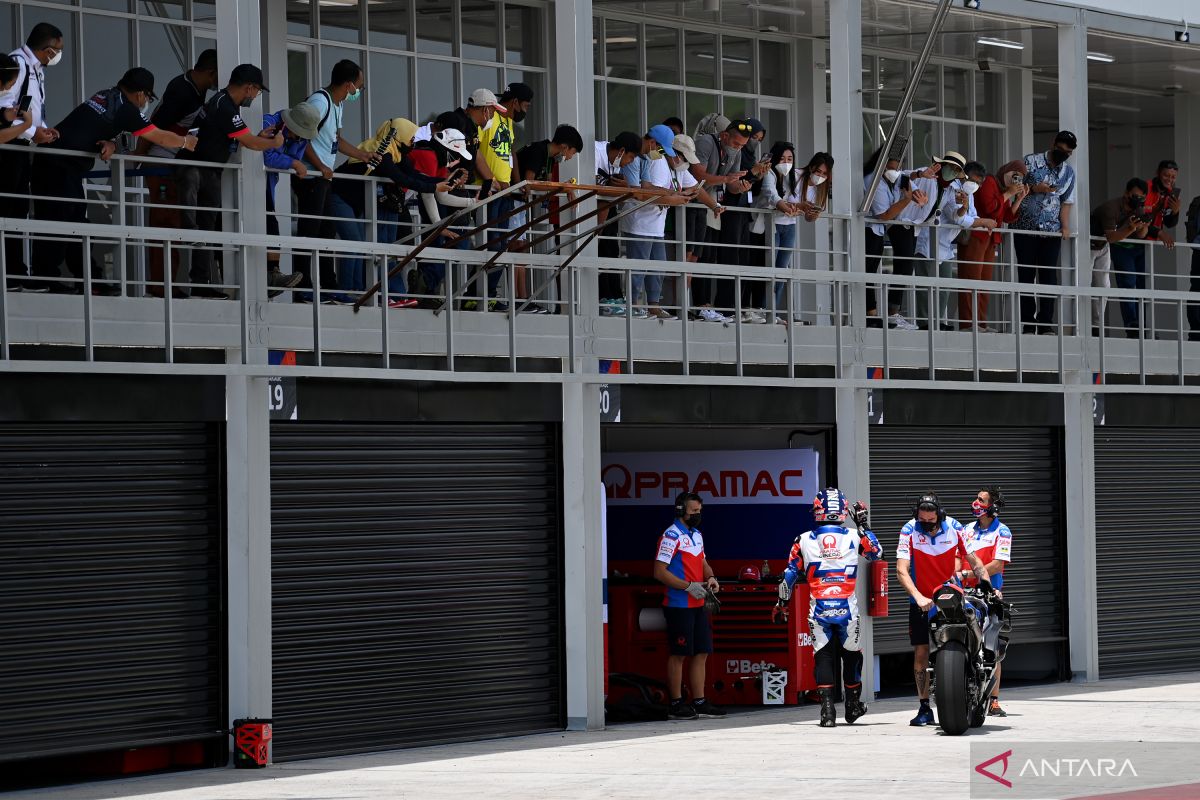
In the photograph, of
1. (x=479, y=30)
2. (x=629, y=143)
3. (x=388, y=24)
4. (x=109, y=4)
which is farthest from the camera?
(x=479, y=30)

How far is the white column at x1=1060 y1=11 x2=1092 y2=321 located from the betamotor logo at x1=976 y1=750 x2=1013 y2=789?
810 cm

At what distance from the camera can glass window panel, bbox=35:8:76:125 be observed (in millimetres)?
16562

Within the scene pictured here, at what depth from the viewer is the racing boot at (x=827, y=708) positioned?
16609 mm

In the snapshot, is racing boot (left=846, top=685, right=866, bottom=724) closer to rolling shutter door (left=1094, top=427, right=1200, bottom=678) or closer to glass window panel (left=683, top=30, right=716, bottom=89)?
rolling shutter door (left=1094, top=427, right=1200, bottom=678)

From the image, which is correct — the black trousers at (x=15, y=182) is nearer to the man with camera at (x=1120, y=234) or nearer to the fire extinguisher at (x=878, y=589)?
the fire extinguisher at (x=878, y=589)

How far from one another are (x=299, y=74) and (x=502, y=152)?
2.72 m

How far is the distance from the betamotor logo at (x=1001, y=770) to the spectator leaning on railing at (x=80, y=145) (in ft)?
22.1

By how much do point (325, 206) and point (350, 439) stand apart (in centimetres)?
178

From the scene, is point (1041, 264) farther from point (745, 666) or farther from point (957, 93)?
point (745, 666)

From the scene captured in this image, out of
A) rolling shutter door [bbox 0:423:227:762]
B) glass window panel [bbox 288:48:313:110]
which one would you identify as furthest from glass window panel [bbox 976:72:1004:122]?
rolling shutter door [bbox 0:423:227:762]

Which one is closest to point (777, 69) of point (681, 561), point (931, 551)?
point (681, 561)

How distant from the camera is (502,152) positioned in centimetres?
1662

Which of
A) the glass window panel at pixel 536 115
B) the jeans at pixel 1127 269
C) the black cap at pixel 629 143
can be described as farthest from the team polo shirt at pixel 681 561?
the jeans at pixel 1127 269

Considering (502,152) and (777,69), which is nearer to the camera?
(502,152)
